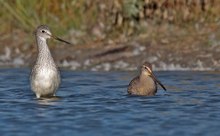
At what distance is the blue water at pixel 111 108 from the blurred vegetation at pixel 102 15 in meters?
2.25

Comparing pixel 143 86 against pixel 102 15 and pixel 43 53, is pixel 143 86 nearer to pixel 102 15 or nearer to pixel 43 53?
pixel 43 53

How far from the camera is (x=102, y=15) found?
62.5 feet

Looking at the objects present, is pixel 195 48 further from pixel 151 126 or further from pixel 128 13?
pixel 151 126

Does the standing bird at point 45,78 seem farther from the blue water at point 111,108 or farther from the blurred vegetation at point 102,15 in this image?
the blurred vegetation at point 102,15

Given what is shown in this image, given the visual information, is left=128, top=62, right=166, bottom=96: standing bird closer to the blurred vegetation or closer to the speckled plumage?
the speckled plumage

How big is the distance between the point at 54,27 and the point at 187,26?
271 centimetres

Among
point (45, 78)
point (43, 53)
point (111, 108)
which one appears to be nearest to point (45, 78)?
point (45, 78)

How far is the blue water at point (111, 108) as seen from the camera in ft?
36.0

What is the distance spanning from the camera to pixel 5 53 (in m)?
18.8

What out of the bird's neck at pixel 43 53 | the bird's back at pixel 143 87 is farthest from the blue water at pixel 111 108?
the bird's neck at pixel 43 53

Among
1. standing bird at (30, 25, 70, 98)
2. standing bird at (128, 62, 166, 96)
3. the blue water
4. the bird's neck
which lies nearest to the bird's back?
standing bird at (128, 62, 166, 96)

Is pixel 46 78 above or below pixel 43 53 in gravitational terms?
below

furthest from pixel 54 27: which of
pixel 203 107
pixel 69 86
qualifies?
pixel 203 107

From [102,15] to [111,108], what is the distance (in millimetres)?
6598
